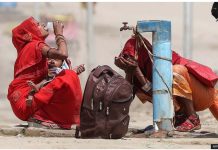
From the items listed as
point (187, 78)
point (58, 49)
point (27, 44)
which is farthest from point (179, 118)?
point (27, 44)

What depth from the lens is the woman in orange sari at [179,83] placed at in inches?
301

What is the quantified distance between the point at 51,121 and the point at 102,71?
1.04 metres

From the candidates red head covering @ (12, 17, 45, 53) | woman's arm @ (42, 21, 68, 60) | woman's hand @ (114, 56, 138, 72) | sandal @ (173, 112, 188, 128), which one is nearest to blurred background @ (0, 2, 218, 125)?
red head covering @ (12, 17, 45, 53)

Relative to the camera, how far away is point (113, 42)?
36688mm

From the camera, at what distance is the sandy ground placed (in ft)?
22.5

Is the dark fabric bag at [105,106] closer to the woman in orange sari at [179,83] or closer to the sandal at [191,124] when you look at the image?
the woman in orange sari at [179,83]

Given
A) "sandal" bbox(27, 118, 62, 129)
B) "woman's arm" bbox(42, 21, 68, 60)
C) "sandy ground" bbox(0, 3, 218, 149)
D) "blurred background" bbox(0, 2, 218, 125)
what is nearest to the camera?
"sandy ground" bbox(0, 3, 218, 149)

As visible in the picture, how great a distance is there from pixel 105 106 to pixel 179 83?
1.09 meters

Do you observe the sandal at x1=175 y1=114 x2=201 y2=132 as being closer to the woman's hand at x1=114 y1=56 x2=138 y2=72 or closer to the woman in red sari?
the woman's hand at x1=114 y1=56 x2=138 y2=72

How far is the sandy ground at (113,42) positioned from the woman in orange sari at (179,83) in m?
0.42

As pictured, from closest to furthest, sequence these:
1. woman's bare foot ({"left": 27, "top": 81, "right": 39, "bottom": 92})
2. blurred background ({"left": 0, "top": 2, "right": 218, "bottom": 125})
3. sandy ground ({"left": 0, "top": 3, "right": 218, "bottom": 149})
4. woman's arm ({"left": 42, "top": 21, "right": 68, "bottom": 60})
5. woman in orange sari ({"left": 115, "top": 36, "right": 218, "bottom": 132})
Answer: sandy ground ({"left": 0, "top": 3, "right": 218, "bottom": 149}) < woman's arm ({"left": 42, "top": 21, "right": 68, "bottom": 60}) < woman's bare foot ({"left": 27, "top": 81, "right": 39, "bottom": 92}) < woman in orange sari ({"left": 115, "top": 36, "right": 218, "bottom": 132}) < blurred background ({"left": 0, "top": 2, "right": 218, "bottom": 125})

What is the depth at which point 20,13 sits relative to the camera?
1663 inches

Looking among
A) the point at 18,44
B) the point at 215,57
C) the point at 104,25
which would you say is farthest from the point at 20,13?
the point at 18,44

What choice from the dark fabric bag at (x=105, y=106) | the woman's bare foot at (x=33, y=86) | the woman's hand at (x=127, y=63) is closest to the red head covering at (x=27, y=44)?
the woman's bare foot at (x=33, y=86)
